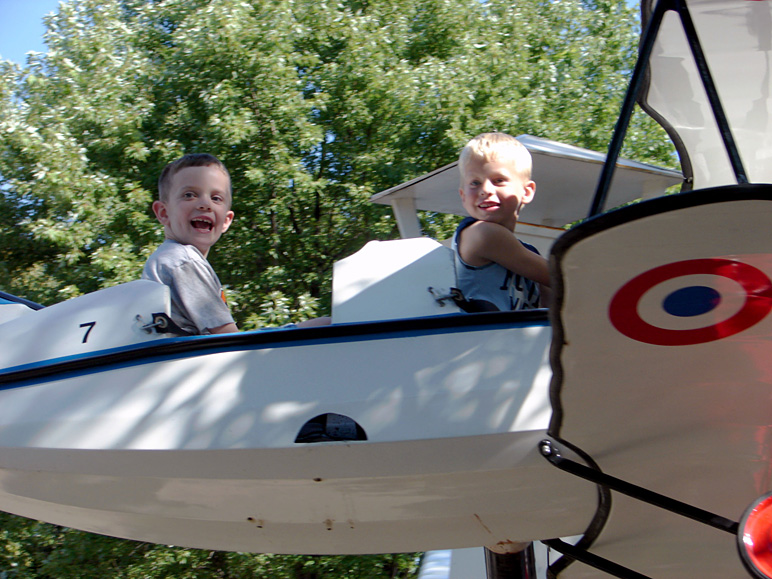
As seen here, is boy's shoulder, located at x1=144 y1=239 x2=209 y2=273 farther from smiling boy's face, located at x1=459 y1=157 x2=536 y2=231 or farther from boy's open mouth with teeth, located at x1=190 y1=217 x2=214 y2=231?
smiling boy's face, located at x1=459 y1=157 x2=536 y2=231

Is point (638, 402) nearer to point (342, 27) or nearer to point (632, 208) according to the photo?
point (632, 208)

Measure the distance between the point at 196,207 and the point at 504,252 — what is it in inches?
39.1

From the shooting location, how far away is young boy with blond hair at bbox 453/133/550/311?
83.0 inches

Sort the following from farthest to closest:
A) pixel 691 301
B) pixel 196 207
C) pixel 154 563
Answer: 1. pixel 154 563
2. pixel 196 207
3. pixel 691 301

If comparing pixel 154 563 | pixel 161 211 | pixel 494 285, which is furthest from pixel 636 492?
pixel 154 563

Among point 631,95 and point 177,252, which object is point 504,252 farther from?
point 177,252

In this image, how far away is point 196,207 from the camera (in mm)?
2357

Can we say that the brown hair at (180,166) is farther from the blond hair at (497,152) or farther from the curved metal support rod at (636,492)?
the curved metal support rod at (636,492)

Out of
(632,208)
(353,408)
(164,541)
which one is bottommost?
(164,541)

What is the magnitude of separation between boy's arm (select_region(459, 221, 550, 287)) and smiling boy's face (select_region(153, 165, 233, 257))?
86cm

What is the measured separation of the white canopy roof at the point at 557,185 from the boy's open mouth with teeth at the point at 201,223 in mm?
1109

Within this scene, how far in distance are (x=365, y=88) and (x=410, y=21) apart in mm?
1271

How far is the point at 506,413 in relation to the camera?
1655 mm

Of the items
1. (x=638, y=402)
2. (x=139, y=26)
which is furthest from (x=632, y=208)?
(x=139, y=26)
